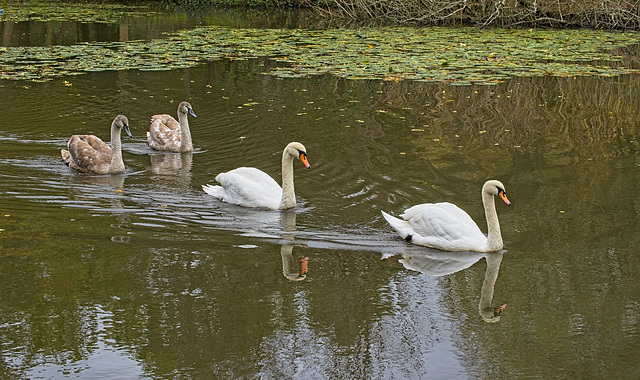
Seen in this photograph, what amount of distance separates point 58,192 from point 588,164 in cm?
658

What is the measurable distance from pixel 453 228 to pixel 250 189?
8.22ft

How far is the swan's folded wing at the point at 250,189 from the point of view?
→ 943 centimetres

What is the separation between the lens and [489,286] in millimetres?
7145

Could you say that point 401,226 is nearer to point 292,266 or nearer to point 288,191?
point 292,266

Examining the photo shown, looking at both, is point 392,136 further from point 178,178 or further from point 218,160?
point 178,178

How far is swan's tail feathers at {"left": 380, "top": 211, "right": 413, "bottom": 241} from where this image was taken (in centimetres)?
822

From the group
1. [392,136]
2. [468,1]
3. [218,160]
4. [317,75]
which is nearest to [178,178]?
[218,160]

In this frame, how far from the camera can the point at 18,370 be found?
555cm

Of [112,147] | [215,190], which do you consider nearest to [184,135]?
[112,147]

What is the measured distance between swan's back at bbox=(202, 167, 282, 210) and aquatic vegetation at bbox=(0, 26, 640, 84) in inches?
284

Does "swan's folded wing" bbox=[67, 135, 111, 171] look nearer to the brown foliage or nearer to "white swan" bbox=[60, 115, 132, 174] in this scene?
"white swan" bbox=[60, 115, 132, 174]

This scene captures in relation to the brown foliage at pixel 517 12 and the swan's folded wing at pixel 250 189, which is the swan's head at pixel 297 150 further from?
the brown foliage at pixel 517 12

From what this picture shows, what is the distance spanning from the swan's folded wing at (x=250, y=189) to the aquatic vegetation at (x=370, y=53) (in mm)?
7227

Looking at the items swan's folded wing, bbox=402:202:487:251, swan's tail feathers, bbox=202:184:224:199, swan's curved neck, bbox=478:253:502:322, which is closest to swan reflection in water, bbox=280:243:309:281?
swan's folded wing, bbox=402:202:487:251
